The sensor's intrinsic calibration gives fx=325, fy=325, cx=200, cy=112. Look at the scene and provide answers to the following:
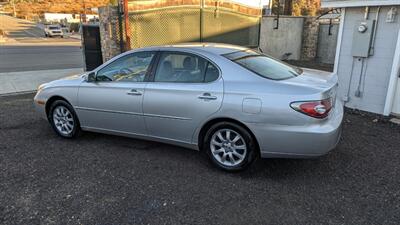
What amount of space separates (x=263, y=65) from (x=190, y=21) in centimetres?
622

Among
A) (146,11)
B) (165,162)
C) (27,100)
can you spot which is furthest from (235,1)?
(165,162)

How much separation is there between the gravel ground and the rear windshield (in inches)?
44.0

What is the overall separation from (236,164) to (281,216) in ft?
3.01

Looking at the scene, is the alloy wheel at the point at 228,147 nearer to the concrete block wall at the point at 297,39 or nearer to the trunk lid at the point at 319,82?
the trunk lid at the point at 319,82

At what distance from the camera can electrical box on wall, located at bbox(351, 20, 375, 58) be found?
20.2ft

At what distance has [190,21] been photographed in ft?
32.1

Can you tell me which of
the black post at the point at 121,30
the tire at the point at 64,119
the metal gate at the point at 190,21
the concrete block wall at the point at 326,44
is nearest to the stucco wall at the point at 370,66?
the metal gate at the point at 190,21

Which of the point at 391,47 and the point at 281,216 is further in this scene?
the point at 391,47

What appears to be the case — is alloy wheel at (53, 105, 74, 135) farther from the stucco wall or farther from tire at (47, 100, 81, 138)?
the stucco wall

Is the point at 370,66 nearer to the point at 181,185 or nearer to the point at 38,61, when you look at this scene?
the point at 181,185

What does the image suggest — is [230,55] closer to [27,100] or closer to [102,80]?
[102,80]

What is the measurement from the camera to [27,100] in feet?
25.1

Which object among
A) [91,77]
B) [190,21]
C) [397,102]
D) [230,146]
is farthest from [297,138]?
[190,21]

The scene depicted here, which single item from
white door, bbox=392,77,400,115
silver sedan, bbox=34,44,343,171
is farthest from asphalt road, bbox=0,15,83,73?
white door, bbox=392,77,400,115
